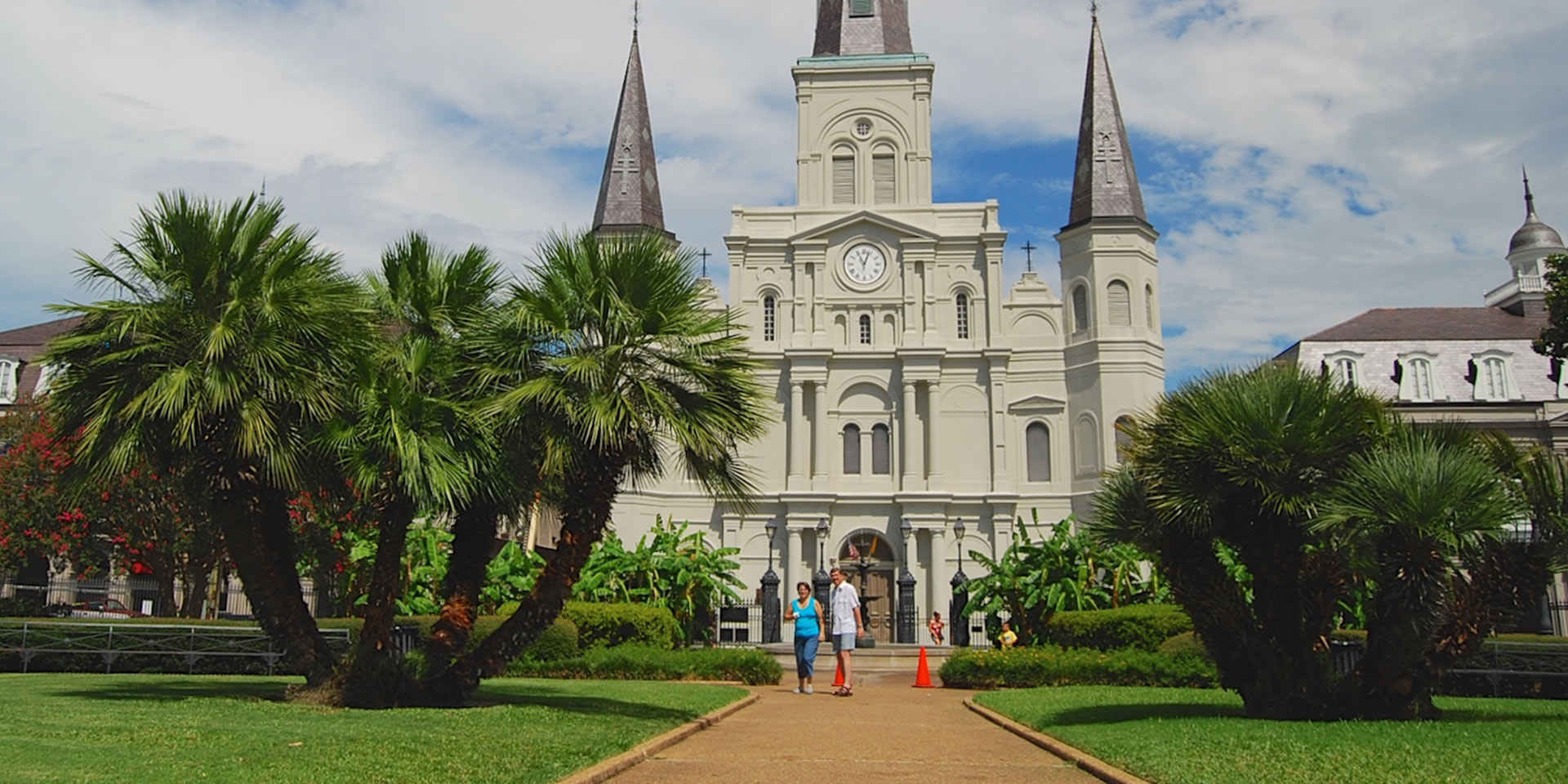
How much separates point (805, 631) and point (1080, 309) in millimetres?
31825

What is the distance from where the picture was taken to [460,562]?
14.2 meters

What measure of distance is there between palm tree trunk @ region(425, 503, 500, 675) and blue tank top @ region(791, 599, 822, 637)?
4.91 meters

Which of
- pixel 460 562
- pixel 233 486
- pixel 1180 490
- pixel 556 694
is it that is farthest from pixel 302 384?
pixel 1180 490

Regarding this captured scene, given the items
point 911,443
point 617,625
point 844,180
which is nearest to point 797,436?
point 911,443

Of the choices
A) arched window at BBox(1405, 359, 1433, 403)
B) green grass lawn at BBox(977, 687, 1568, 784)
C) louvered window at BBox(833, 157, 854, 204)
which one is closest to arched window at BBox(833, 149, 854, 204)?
louvered window at BBox(833, 157, 854, 204)

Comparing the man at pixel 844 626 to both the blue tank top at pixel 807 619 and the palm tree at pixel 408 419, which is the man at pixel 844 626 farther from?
the palm tree at pixel 408 419

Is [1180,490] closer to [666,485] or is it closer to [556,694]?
[556,694]

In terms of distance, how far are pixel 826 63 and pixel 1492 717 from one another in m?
41.3

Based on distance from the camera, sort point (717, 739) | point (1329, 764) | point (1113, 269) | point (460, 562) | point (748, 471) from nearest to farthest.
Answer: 1. point (1329, 764)
2. point (717, 739)
3. point (460, 562)
4. point (748, 471)
5. point (1113, 269)

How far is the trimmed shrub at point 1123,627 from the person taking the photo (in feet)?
71.1

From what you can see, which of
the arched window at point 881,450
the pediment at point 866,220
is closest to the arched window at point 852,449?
the arched window at point 881,450

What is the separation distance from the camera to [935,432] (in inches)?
1841

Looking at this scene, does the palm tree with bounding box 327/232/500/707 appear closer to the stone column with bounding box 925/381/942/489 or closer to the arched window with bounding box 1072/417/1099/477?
the stone column with bounding box 925/381/942/489

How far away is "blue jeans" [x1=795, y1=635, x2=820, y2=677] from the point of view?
1778 centimetres
